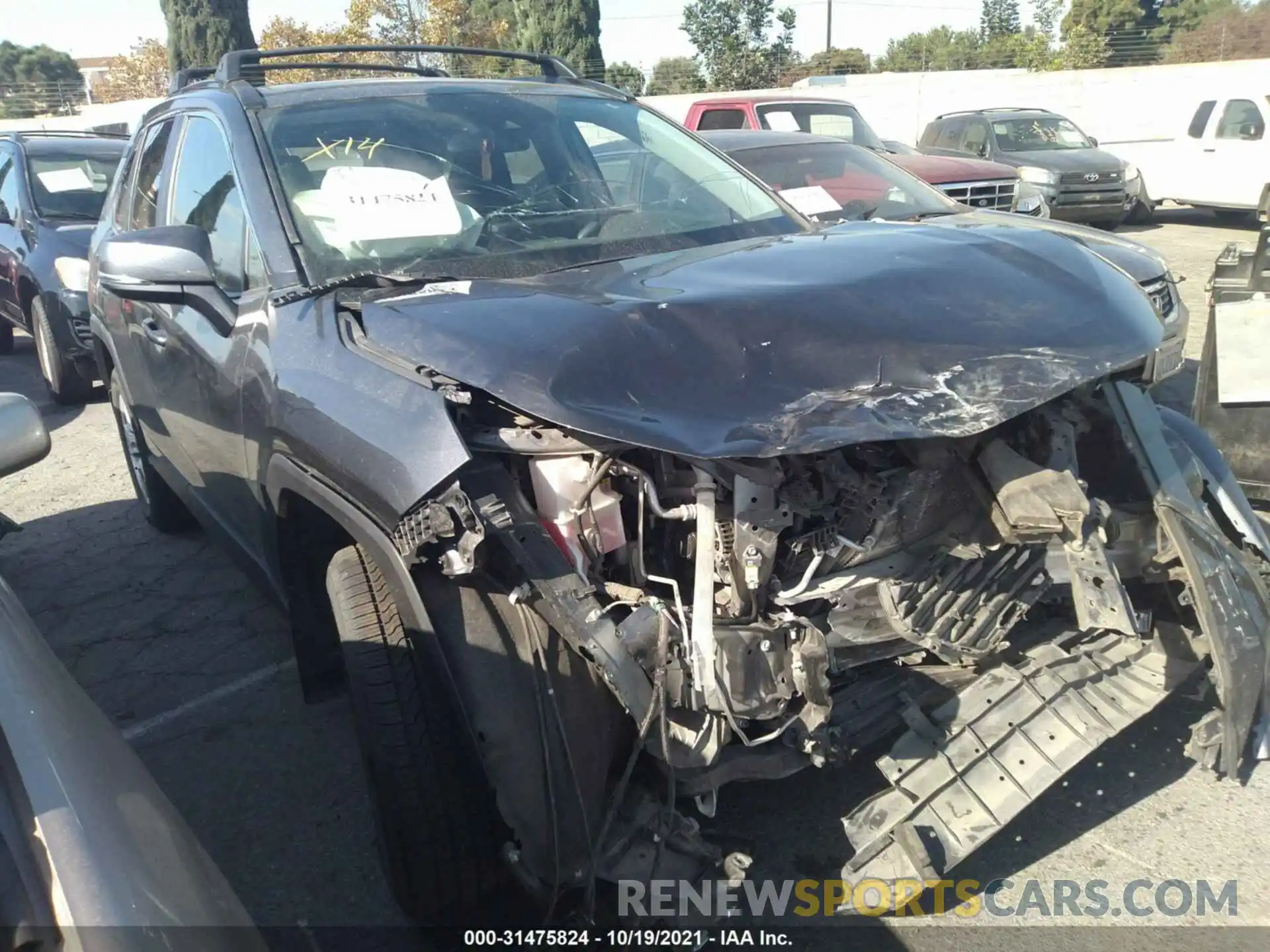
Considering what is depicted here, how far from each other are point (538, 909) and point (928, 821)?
90cm

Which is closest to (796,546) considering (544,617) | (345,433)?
(544,617)

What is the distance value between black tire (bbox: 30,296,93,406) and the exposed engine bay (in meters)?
6.70

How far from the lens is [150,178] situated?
401 centimetres

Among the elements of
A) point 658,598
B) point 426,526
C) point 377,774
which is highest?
point 426,526

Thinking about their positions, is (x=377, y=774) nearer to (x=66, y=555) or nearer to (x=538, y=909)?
(x=538, y=909)

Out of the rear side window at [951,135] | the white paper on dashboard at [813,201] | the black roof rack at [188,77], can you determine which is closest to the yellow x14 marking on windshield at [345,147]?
the black roof rack at [188,77]

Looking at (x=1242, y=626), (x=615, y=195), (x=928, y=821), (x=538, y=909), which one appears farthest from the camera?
(x=615, y=195)

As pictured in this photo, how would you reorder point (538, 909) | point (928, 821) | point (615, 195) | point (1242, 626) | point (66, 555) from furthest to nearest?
1. point (66, 555)
2. point (615, 195)
3. point (1242, 626)
4. point (928, 821)
5. point (538, 909)

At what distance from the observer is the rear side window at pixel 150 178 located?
12.7 ft

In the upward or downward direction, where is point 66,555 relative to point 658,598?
downward

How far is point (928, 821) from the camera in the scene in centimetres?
233

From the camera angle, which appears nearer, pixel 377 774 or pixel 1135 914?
pixel 377 774

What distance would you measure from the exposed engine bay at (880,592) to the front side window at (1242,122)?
43.2ft

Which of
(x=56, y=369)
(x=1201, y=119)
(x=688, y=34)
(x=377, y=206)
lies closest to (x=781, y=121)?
(x=56, y=369)
